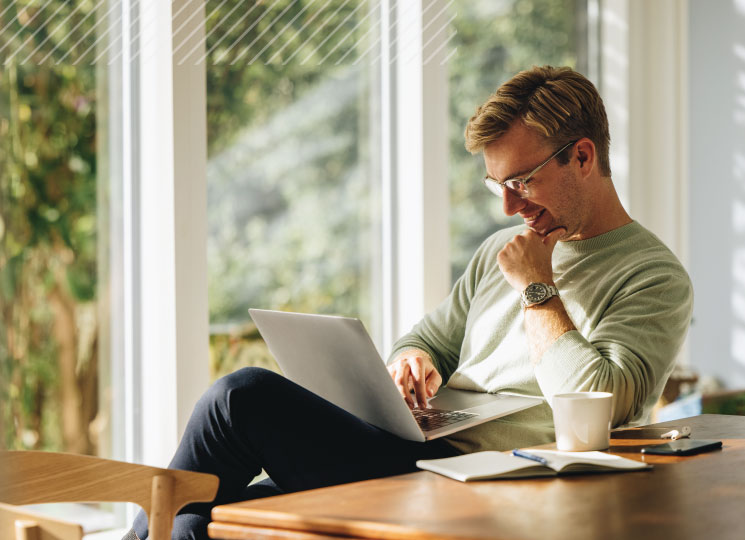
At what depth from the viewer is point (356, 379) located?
144 centimetres

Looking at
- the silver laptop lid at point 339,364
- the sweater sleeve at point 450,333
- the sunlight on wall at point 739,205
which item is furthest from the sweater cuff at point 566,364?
the sunlight on wall at point 739,205

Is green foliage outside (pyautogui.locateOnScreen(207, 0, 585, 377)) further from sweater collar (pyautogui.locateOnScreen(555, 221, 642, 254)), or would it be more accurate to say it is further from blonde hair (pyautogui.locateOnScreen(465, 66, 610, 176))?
sweater collar (pyautogui.locateOnScreen(555, 221, 642, 254))

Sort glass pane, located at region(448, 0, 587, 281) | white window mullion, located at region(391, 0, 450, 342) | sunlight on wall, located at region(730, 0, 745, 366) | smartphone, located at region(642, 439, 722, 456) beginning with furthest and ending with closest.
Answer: sunlight on wall, located at region(730, 0, 745, 366) < glass pane, located at region(448, 0, 587, 281) < white window mullion, located at region(391, 0, 450, 342) < smartphone, located at region(642, 439, 722, 456)

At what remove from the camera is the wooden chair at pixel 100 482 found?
46.6 inches

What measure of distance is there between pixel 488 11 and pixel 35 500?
7.21 ft

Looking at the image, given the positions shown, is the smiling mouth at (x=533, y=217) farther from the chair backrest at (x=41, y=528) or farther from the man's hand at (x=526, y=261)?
the chair backrest at (x=41, y=528)

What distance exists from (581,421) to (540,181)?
26.7 inches

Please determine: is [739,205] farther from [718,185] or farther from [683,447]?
[683,447]

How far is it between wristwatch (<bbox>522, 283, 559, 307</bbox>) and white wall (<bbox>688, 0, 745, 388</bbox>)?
1.95m

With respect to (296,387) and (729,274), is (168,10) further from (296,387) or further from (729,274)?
(729,274)

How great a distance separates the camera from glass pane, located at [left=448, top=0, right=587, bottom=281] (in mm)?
2793

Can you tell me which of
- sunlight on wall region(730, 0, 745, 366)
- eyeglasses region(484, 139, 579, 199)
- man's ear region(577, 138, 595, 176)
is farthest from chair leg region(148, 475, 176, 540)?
sunlight on wall region(730, 0, 745, 366)

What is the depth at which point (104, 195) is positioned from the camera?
2.00 meters

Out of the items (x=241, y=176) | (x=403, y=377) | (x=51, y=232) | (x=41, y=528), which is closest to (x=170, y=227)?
(x=51, y=232)
